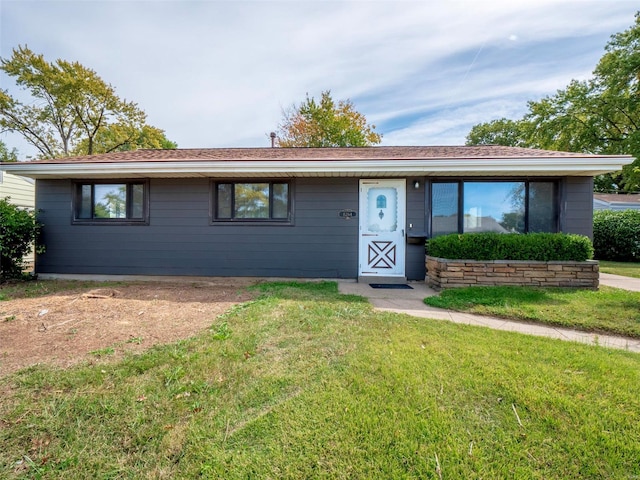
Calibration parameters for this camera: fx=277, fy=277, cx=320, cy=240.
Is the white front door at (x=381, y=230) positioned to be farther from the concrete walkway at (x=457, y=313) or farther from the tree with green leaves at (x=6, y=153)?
the tree with green leaves at (x=6, y=153)

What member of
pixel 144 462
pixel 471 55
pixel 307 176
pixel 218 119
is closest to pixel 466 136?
pixel 471 55

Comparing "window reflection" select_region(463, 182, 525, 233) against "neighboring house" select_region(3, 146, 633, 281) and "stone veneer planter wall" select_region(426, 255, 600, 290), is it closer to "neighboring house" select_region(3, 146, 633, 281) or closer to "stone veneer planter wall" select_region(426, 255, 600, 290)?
"neighboring house" select_region(3, 146, 633, 281)

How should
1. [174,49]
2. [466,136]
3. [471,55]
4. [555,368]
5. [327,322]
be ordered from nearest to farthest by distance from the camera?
[555,368] → [327,322] → [174,49] → [471,55] → [466,136]

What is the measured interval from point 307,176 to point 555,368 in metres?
5.00

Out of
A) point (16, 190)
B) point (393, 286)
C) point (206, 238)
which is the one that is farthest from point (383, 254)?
point (16, 190)

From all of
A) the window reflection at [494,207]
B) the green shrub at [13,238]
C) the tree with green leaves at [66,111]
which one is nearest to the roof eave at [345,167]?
the window reflection at [494,207]

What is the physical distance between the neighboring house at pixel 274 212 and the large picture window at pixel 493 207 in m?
0.02

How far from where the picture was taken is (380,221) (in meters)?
6.13

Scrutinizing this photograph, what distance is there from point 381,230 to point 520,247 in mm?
2534

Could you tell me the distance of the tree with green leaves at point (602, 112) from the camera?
44.4 ft

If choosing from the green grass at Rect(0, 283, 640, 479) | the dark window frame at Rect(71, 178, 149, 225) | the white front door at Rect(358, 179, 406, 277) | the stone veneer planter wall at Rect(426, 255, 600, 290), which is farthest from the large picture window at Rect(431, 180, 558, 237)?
the dark window frame at Rect(71, 178, 149, 225)

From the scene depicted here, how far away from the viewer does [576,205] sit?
18.6 ft

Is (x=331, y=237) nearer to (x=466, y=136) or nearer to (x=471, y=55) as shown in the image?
(x=471, y=55)

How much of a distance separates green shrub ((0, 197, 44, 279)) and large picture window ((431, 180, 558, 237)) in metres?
8.56
